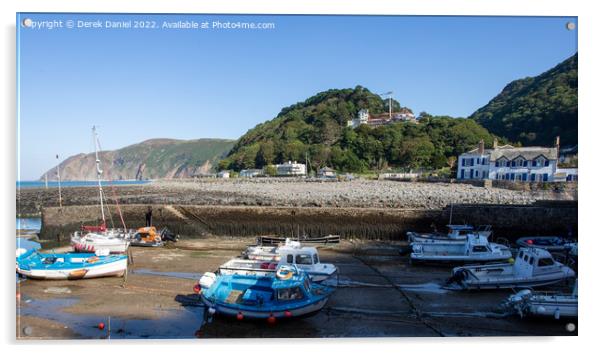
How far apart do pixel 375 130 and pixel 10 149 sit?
4687 centimetres

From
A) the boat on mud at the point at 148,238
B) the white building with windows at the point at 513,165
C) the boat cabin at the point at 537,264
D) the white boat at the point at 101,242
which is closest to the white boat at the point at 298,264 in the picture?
the boat cabin at the point at 537,264

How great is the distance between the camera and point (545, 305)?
6199 millimetres

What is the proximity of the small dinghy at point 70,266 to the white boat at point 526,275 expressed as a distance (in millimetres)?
8191

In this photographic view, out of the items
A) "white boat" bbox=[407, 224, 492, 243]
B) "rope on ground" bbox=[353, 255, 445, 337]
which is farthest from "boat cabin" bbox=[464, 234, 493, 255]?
"rope on ground" bbox=[353, 255, 445, 337]

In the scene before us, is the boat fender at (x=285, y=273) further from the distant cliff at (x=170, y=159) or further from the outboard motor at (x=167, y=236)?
the distant cliff at (x=170, y=159)

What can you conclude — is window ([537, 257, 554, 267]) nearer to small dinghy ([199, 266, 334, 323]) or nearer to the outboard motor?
small dinghy ([199, 266, 334, 323])

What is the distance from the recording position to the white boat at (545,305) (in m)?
5.98

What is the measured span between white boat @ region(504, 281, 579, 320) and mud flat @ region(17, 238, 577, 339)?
170 mm

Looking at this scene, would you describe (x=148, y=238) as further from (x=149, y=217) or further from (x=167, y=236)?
(x=149, y=217)

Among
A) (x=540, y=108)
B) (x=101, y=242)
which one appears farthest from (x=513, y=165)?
(x=101, y=242)

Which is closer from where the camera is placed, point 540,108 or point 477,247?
point 477,247

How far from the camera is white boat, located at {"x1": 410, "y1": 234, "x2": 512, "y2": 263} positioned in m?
10.6

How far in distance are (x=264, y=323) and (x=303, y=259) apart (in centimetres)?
301

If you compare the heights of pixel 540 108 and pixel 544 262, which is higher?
pixel 540 108
